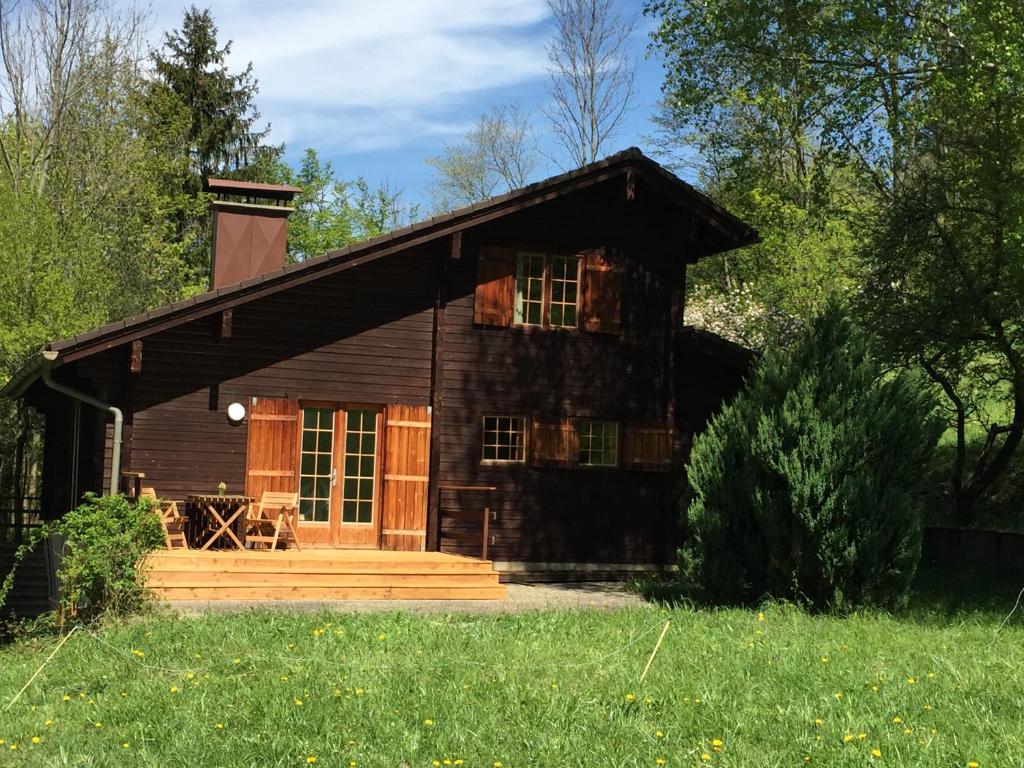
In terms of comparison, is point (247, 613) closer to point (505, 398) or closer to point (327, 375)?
point (327, 375)

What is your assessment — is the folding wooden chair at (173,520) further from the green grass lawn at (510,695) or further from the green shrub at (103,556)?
the green grass lawn at (510,695)

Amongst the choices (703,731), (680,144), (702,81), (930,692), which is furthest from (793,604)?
(680,144)

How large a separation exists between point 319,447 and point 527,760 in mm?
8879

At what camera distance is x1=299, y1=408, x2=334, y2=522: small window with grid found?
46.7ft

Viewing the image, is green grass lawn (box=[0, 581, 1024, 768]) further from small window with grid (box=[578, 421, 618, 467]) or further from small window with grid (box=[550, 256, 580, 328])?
small window with grid (box=[550, 256, 580, 328])

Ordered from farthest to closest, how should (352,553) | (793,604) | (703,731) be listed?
(352,553) → (793,604) → (703,731)

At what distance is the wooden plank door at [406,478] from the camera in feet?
47.6

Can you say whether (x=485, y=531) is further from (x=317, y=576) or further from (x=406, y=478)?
(x=317, y=576)

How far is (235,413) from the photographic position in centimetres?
1378

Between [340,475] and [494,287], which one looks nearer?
[340,475]

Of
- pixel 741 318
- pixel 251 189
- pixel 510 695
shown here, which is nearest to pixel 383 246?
pixel 251 189

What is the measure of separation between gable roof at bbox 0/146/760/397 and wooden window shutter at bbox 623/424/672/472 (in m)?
2.87

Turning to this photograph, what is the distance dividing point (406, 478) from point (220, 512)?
247cm

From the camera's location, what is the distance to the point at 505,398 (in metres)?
15.1
